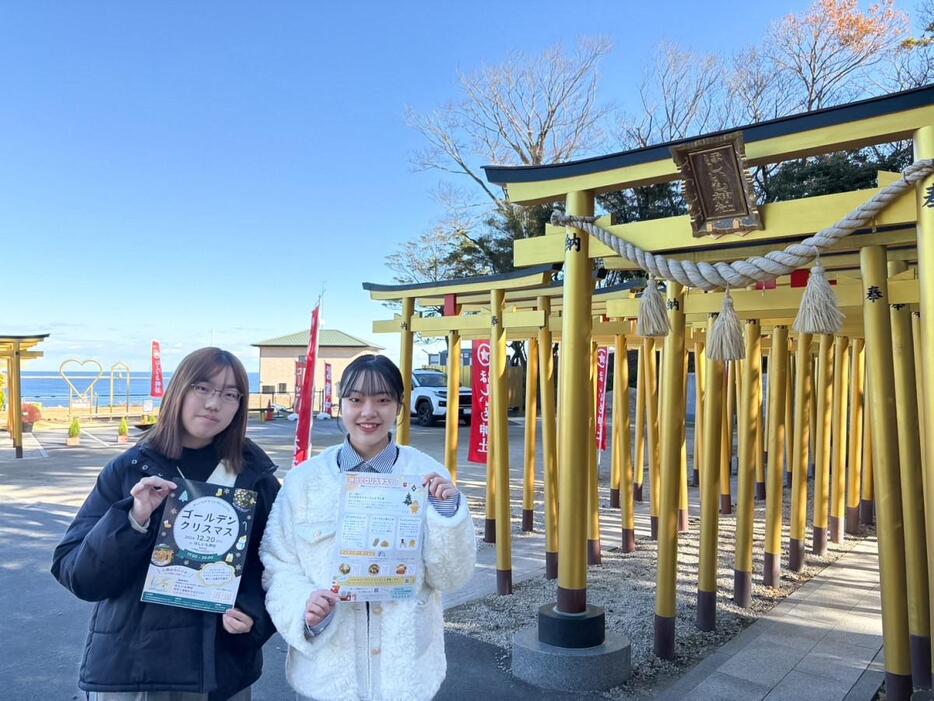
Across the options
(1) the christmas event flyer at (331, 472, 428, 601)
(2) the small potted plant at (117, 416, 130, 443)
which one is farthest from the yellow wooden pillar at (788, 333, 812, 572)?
(2) the small potted plant at (117, 416, 130, 443)

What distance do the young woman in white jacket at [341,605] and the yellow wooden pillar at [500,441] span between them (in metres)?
3.46

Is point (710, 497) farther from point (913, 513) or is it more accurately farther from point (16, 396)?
point (16, 396)

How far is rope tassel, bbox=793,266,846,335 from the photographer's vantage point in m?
2.94

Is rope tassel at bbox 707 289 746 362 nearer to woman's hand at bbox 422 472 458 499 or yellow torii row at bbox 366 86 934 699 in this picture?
yellow torii row at bbox 366 86 934 699

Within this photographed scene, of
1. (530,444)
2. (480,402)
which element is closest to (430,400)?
(530,444)

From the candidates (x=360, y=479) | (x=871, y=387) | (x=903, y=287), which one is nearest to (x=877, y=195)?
(x=903, y=287)

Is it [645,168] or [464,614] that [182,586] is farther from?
[464,614]

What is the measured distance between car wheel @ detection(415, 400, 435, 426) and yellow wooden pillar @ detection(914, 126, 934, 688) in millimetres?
19163

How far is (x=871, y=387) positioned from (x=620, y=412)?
4518 millimetres

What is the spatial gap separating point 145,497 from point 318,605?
0.55 metres

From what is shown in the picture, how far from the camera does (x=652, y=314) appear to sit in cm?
361

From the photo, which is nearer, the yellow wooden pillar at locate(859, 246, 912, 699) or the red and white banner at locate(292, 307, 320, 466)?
the yellow wooden pillar at locate(859, 246, 912, 699)

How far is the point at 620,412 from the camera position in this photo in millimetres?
7695

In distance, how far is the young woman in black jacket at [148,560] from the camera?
1778 millimetres
